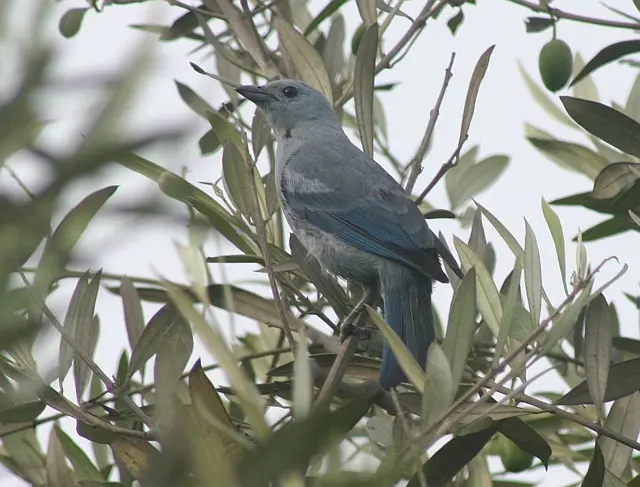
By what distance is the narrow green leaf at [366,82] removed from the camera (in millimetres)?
3617

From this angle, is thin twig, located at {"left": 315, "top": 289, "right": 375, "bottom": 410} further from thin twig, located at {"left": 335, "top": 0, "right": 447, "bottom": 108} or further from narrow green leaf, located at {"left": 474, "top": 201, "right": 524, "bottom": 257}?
thin twig, located at {"left": 335, "top": 0, "right": 447, "bottom": 108}

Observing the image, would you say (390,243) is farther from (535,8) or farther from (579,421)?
(579,421)

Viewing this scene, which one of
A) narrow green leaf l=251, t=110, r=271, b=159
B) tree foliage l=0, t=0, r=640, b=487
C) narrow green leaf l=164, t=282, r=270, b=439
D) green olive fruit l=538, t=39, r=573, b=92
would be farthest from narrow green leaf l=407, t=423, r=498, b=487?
green olive fruit l=538, t=39, r=573, b=92

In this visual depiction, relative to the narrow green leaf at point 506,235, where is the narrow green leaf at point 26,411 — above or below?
below

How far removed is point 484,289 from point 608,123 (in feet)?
2.73

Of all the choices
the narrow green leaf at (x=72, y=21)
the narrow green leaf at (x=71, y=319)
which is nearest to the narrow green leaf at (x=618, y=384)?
the narrow green leaf at (x=71, y=319)

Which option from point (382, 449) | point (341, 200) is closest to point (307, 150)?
point (341, 200)

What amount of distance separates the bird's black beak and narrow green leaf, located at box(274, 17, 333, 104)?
1101 millimetres

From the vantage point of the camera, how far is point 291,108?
5.45 metres

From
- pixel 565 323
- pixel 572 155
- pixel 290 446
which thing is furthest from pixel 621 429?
pixel 290 446

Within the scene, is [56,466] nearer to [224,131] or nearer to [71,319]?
[71,319]

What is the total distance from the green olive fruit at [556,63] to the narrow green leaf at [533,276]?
5.26 ft

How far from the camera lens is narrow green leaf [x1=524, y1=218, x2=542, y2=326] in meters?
2.74

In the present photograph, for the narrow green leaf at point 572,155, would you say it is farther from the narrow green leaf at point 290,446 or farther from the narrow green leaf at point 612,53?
the narrow green leaf at point 290,446
